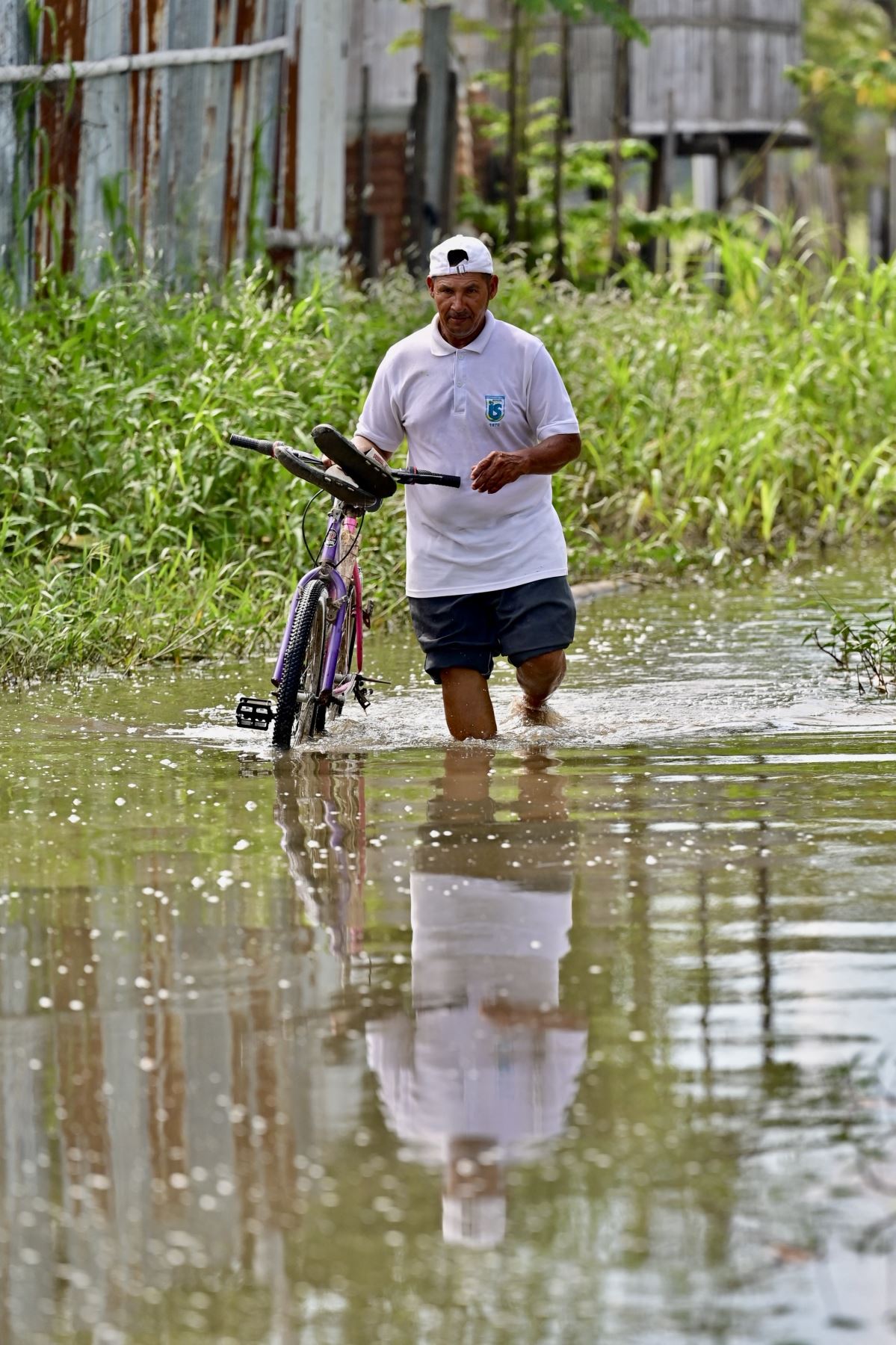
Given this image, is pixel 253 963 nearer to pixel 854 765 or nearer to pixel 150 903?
pixel 150 903

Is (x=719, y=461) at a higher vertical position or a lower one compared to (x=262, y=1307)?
higher

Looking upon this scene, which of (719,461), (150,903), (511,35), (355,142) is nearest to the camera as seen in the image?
(150,903)

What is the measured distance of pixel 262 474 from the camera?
448 inches

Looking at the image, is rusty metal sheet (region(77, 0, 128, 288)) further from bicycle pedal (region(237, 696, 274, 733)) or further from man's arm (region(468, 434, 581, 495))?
man's arm (region(468, 434, 581, 495))

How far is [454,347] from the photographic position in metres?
7.43

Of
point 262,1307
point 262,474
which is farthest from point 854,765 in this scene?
point 262,474

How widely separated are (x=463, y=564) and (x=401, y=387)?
665mm

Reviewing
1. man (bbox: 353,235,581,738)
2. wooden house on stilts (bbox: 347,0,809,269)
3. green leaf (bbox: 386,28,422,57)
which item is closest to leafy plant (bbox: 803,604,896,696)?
man (bbox: 353,235,581,738)

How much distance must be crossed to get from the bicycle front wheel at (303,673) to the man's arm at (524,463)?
0.77m

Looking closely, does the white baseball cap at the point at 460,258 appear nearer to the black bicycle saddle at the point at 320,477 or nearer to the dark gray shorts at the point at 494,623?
the black bicycle saddle at the point at 320,477

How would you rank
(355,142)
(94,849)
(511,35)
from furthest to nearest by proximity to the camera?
1. (511,35)
2. (355,142)
3. (94,849)

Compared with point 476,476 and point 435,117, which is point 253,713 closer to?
point 476,476

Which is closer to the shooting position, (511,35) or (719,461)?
(719,461)

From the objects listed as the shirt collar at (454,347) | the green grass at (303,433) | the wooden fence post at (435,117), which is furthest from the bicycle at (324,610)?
the wooden fence post at (435,117)
